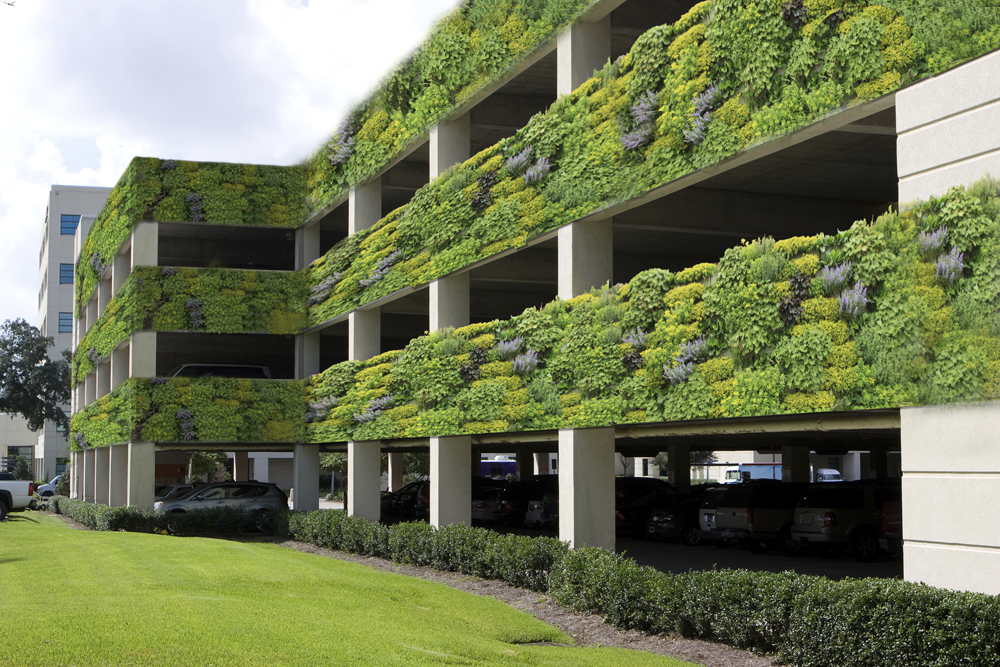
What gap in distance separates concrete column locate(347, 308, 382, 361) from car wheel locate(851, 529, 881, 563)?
12.6 metres

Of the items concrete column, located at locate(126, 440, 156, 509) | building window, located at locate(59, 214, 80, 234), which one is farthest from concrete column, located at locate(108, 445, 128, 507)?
building window, located at locate(59, 214, 80, 234)

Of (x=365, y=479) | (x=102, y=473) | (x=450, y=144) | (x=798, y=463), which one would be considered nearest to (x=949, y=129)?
(x=450, y=144)

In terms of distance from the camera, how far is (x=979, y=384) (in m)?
9.77

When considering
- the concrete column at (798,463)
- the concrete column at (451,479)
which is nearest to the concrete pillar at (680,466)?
the concrete column at (798,463)

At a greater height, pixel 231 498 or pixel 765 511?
pixel 765 511

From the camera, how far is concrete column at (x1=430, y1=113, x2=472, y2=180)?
22250mm

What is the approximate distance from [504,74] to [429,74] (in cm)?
350

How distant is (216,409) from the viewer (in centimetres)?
3162

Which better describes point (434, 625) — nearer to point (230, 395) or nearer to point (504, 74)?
point (504, 74)

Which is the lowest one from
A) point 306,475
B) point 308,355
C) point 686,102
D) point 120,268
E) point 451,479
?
point 306,475

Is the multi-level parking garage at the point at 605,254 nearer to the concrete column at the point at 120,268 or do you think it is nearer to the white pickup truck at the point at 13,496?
the concrete column at the point at 120,268

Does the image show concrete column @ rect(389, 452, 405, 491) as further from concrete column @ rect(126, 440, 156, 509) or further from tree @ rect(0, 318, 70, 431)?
tree @ rect(0, 318, 70, 431)

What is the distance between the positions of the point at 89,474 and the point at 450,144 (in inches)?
1184

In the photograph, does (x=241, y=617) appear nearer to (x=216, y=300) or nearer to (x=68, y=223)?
(x=216, y=300)
